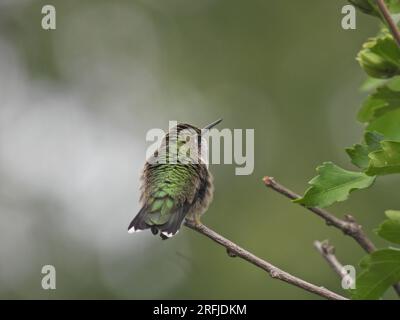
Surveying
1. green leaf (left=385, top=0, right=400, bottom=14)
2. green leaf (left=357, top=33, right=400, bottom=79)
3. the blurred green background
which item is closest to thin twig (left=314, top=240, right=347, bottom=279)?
green leaf (left=357, top=33, right=400, bottom=79)

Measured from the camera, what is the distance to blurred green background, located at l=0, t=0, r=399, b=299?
412 inches

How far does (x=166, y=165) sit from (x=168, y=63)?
365 inches

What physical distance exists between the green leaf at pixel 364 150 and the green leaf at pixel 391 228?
217mm

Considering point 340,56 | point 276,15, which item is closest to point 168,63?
point 276,15

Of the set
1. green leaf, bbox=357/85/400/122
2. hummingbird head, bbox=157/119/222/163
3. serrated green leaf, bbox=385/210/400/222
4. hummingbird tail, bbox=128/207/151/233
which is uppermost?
hummingbird head, bbox=157/119/222/163

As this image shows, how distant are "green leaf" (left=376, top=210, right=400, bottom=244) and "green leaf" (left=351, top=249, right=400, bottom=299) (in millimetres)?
67

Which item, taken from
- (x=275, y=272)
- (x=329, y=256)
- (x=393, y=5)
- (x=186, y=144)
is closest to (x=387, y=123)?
(x=393, y=5)

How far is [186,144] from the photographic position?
451 cm

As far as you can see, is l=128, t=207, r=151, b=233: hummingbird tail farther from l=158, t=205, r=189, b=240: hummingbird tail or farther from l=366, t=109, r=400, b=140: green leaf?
l=366, t=109, r=400, b=140: green leaf

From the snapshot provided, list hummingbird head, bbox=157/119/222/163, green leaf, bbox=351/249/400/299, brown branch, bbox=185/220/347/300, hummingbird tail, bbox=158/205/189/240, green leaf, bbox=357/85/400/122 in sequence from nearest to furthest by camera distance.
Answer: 1. brown branch, bbox=185/220/347/300
2. green leaf, bbox=351/249/400/299
3. green leaf, bbox=357/85/400/122
4. hummingbird tail, bbox=158/205/189/240
5. hummingbird head, bbox=157/119/222/163

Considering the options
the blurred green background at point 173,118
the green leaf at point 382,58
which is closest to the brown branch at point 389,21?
the green leaf at point 382,58

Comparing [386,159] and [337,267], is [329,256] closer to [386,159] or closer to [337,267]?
[337,267]

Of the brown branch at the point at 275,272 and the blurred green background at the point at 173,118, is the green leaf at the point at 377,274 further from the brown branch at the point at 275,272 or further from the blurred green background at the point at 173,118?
the blurred green background at the point at 173,118

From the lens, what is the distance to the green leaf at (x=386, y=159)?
2.36 meters
